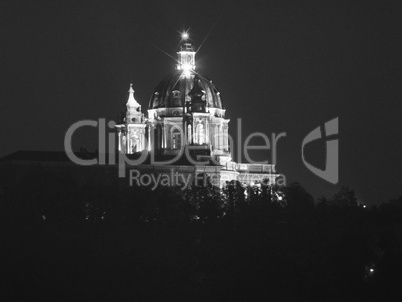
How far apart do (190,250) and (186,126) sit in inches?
1897

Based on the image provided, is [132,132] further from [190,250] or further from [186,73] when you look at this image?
[190,250]

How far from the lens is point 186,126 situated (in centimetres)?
19100

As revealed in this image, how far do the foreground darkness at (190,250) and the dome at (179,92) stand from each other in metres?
32.8

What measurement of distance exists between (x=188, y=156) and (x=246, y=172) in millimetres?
5933

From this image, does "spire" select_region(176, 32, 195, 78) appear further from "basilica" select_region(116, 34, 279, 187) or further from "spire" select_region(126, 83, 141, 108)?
"spire" select_region(126, 83, 141, 108)

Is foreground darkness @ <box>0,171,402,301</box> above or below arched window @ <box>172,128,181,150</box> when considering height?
below

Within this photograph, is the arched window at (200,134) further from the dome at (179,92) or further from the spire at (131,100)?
the spire at (131,100)

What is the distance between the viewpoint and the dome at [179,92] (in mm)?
193125

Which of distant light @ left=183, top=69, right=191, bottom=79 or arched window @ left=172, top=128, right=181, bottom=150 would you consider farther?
distant light @ left=183, top=69, right=191, bottom=79

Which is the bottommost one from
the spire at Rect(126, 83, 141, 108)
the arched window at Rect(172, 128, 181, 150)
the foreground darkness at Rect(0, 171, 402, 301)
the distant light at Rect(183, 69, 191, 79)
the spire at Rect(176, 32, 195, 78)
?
the foreground darkness at Rect(0, 171, 402, 301)

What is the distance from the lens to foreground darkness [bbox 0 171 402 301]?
445 ft

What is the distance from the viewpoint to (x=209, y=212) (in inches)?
6171

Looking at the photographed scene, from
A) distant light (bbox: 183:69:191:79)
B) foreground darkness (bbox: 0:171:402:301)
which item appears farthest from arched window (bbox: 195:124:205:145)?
foreground darkness (bbox: 0:171:402:301)

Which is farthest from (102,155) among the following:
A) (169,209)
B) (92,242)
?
(92,242)
